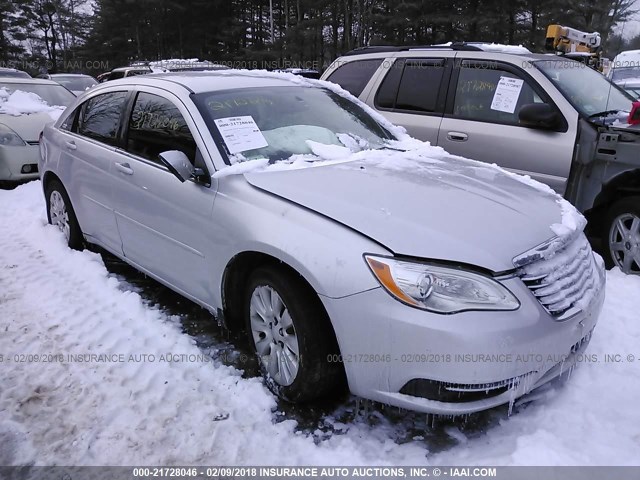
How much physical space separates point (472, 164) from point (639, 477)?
2054 millimetres

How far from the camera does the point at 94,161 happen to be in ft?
13.3

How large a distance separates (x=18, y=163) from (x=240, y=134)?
18.2 ft

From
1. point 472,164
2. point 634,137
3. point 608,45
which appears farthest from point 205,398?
point 608,45

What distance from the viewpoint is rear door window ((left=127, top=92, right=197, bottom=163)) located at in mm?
3225

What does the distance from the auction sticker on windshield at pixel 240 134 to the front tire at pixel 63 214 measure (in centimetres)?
224

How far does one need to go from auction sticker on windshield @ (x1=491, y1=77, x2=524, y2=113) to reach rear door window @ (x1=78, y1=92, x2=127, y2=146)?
3.34 meters

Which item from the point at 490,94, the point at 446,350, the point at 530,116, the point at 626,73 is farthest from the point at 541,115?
the point at 626,73

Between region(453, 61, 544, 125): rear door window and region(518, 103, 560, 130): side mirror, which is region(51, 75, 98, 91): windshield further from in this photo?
region(518, 103, 560, 130): side mirror

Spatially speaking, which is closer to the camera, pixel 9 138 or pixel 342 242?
pixel 342 242

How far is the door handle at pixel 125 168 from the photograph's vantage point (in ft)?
11.8

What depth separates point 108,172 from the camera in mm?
3852

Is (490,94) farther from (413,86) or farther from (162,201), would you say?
(162,201)

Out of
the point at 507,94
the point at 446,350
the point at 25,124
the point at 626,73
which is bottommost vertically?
the point at 446,350

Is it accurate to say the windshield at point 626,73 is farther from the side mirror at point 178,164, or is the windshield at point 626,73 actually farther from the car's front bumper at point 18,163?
the side mirror at point 178,164
